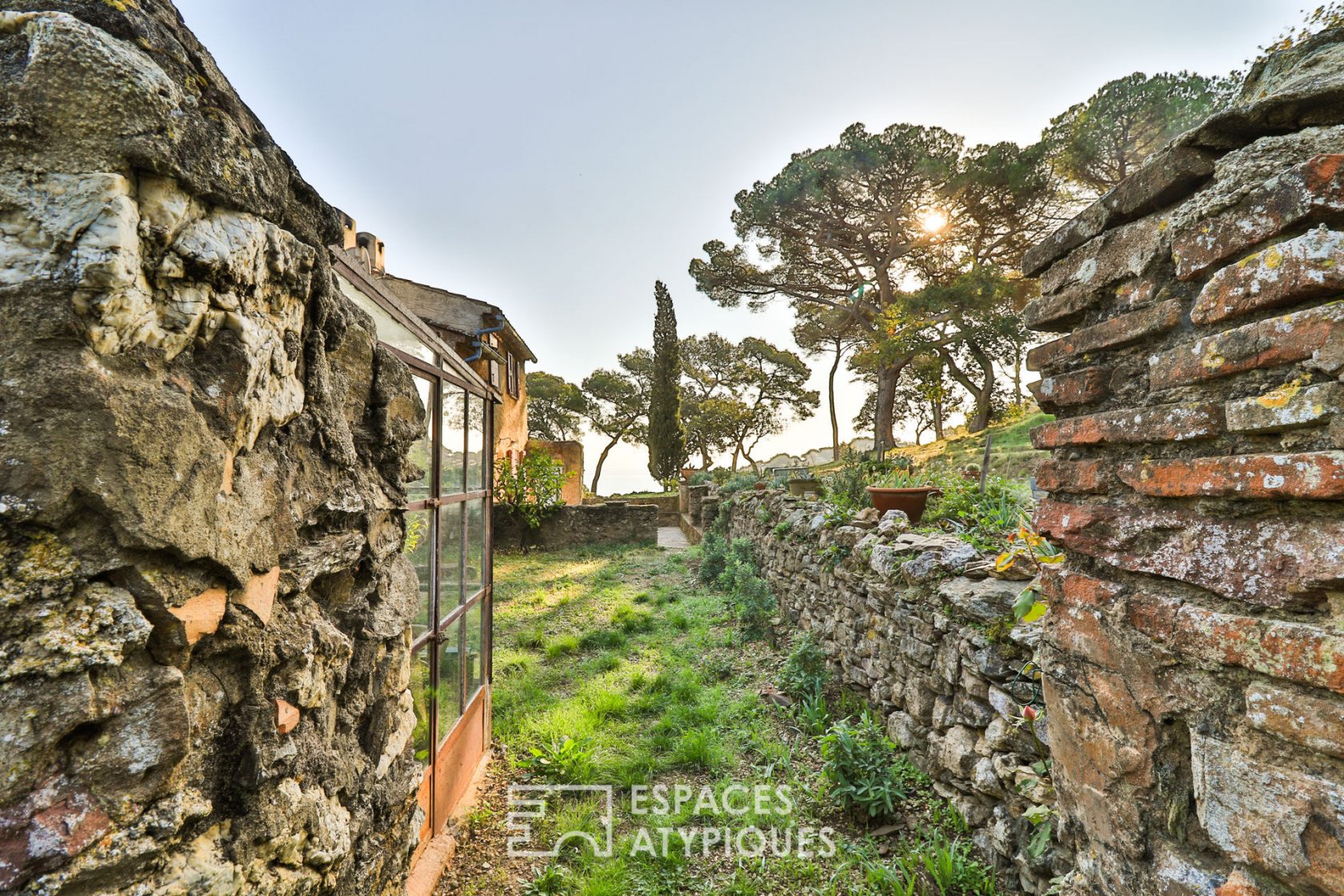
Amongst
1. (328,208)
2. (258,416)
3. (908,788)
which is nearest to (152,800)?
(258,416)

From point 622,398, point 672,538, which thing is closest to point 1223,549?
point 672,538

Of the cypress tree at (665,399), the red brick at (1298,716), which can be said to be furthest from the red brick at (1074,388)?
the cypress tree at (665,399)

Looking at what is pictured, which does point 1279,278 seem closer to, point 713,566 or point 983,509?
point 983,509

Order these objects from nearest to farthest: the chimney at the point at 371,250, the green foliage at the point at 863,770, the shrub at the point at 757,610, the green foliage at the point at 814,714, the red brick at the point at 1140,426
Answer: the red brick at the point at 1140,426 → the green foliage at the point at 863,770 → the green foliage at the point at 814,714 → the shrub at the point at 757,610 → the chimney at the point at 371,250

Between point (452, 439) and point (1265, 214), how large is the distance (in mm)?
2816

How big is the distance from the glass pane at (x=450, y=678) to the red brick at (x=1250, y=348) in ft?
8.89

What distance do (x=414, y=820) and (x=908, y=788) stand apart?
2.35 metres

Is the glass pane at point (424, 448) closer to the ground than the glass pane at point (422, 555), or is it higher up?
higher up

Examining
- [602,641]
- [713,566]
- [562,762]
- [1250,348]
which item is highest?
[1250,348]

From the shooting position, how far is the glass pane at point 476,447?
3.12m

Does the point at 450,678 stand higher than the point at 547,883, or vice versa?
the point at 450,678

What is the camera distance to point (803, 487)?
7.75 m

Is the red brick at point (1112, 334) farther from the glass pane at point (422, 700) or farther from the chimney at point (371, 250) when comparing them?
the chimney at point (371, 250)

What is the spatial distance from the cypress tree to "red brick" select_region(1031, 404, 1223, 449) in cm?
1663
